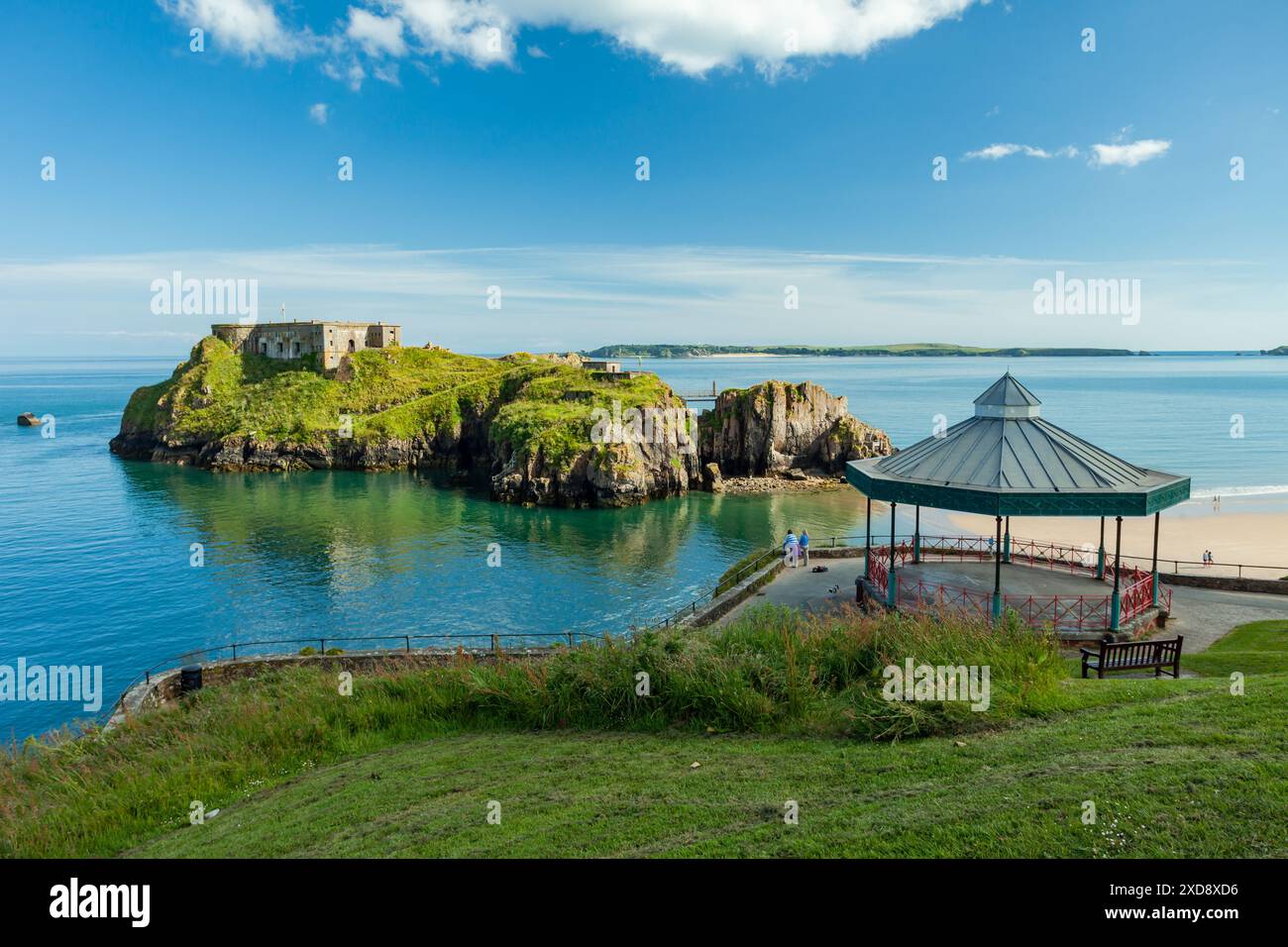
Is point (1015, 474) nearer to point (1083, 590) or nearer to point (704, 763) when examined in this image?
point (1083, 590)

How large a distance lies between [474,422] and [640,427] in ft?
105

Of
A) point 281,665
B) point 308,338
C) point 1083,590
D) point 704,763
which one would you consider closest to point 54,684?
point 281,665

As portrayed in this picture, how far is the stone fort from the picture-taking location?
4402 inches

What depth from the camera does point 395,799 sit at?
994cm

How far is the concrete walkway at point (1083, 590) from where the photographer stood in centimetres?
2072

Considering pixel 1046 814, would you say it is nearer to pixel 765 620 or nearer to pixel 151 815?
pixel 765 620

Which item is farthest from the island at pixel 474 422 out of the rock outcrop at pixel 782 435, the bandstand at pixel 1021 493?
the bandstand at pixel 1021 493

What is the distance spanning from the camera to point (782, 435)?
253ft

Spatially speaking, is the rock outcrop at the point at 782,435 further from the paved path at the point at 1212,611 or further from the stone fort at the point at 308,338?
the stone fort at the point at 308,338

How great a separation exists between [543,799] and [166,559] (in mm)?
45112
